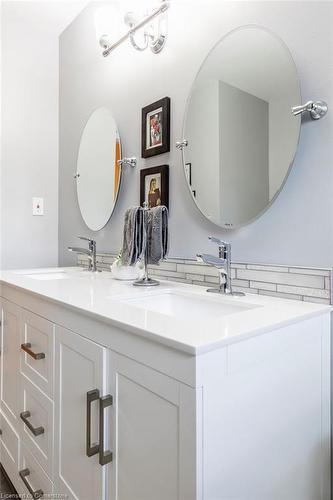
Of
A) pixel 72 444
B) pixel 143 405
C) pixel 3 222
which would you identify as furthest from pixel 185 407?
pixel 3 222

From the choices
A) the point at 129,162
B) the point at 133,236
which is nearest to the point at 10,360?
the point at 133,236

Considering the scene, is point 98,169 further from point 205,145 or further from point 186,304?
point 186,304

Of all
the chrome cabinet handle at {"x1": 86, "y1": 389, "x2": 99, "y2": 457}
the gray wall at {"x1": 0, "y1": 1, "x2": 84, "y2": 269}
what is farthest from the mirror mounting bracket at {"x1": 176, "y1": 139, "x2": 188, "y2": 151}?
the gray wall at {"x1": 0, "y1": 1, "x2": 84, "y2": 269}

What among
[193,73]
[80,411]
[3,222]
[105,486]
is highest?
[193,73]

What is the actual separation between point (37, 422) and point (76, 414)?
0.32 meters

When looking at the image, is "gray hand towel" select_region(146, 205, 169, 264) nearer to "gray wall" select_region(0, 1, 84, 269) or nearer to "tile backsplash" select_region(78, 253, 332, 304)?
"tile backsplash" select_region(78, 253, 332, 304)

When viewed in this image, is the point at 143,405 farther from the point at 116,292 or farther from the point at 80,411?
the point at 116,292

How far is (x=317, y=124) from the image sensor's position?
36.9 inches

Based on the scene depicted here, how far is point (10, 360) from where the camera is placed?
1.36m

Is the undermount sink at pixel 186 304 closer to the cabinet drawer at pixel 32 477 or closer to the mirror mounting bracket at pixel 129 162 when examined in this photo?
the cabinet drawer at pixel 32 477

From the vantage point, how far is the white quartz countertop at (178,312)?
0.63 meters

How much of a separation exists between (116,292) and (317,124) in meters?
0.79

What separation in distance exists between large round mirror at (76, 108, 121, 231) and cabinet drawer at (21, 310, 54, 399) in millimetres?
797

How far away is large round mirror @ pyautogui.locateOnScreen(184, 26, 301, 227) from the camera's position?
3.31ft
